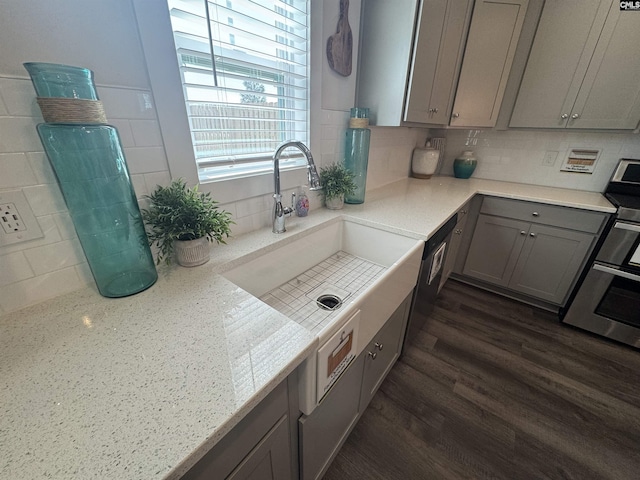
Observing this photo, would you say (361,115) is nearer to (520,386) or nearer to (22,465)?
(22,465)

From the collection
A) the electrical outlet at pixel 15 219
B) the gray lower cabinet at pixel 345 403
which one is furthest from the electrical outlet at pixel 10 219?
the gray lower cabinet at pixel 345 403

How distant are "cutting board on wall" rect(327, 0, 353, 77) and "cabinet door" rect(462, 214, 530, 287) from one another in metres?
1.61

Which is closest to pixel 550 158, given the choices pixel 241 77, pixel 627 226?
pixel 627 226

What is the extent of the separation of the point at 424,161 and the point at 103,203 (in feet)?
7.75

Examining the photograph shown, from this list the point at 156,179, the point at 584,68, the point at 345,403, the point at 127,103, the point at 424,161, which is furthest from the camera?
the point at 424,161

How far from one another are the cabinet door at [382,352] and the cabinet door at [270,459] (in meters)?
0.47

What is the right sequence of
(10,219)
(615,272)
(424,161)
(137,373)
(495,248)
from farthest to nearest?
1. (424,161)
2. (495,248)
3. (615,272)
4. (10,219)
5. (137,373)

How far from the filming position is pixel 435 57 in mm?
1582

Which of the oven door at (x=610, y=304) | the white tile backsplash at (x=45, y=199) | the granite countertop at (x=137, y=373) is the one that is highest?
the white tile backsplash at (x=45, y=199)

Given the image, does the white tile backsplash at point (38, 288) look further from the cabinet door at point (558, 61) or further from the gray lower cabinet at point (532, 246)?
the cabinet door at point (558, 61)

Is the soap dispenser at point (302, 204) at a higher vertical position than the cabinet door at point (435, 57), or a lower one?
lower

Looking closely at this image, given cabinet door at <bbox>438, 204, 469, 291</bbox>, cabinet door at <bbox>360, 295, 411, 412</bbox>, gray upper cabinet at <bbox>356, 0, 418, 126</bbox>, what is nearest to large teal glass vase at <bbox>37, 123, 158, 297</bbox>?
cabinet door at <bbox>360, 295, 411, 412</bbox>

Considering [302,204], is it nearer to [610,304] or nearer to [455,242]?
[455,242]

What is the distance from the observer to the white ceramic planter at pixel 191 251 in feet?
2.89
